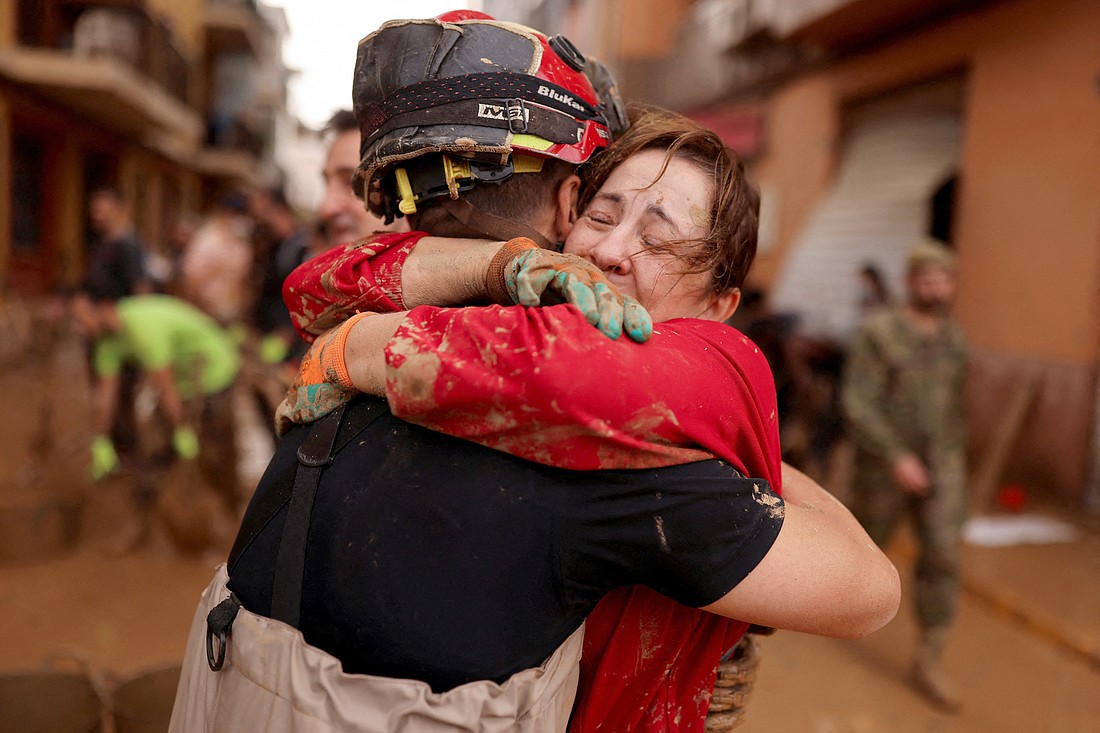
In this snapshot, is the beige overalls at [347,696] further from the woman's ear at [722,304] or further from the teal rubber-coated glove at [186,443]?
the teal rubber-coated glove at [186,443]

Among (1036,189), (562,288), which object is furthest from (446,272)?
(1036,189)

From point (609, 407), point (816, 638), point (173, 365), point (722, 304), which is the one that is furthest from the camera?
point (173, 365)

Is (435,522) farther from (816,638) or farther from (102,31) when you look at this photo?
(102,31)

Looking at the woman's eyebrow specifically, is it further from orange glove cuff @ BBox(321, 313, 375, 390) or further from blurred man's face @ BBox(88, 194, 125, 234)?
blurred man's face @ BBox(88, 194, 125, 234)

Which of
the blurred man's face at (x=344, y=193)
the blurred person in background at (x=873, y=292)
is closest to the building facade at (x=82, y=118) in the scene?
the blurred man's face at (x=344, y=193)

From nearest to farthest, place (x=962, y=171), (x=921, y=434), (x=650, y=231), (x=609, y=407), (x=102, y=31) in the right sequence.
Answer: (x=609, y=407)
(x=650, y=231)
(x=921, y=434)
(x=962, y=171)
(x=102, y=31)

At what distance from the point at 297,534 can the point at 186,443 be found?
4792mm

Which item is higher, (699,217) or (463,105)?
(463,105)

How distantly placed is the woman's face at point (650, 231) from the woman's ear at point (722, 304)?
7 centimetres

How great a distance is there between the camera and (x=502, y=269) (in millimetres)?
1145

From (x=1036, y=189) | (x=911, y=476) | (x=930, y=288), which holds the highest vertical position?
(x=1036, y=189)

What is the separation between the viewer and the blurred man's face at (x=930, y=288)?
169 inches

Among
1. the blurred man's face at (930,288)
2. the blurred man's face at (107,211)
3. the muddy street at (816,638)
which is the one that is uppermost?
the blurred man's face at (107,211)

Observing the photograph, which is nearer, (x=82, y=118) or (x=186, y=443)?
(x=186, y=443)
